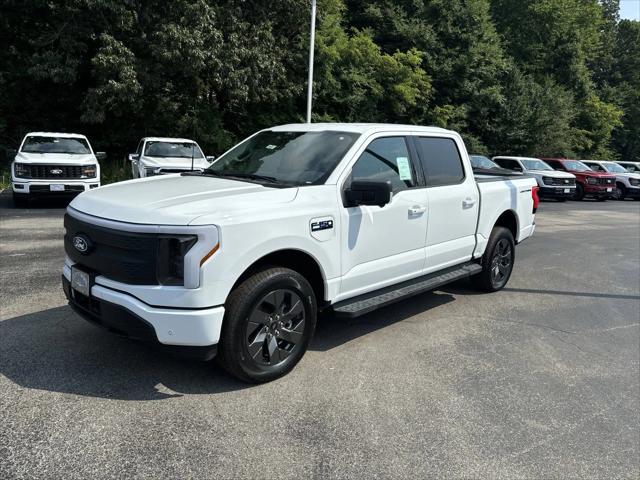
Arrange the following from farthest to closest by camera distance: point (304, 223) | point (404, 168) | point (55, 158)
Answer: point (55, 158), point (404, 168), point (304, 223)

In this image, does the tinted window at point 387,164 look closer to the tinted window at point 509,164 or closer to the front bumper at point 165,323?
the front bumper at point 165,323

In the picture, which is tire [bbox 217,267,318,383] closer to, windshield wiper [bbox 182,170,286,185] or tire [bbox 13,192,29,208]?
windshield wiper [bbox 182,170,286,185]

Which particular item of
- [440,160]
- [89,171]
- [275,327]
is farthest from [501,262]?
[89,171]

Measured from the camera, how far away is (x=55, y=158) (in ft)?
39.8

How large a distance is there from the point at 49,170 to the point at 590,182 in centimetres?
2135

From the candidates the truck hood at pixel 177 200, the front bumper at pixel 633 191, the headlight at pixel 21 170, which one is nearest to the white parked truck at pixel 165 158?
the headlight at pixel 21 170

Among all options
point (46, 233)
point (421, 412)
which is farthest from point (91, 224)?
point (46, 233)

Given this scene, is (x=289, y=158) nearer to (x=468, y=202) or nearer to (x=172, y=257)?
(x=172, y=257)

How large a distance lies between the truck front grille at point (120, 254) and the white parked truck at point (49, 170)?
30.9ft

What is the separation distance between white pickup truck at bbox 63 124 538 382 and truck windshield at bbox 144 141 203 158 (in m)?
9.73

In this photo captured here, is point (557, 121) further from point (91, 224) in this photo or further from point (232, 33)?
point (91, 224)

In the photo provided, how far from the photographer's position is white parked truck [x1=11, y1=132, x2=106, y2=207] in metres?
11.7

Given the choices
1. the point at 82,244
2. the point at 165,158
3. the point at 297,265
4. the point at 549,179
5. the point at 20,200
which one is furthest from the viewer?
the point at 549,179

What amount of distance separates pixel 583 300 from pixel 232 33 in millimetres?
16763
